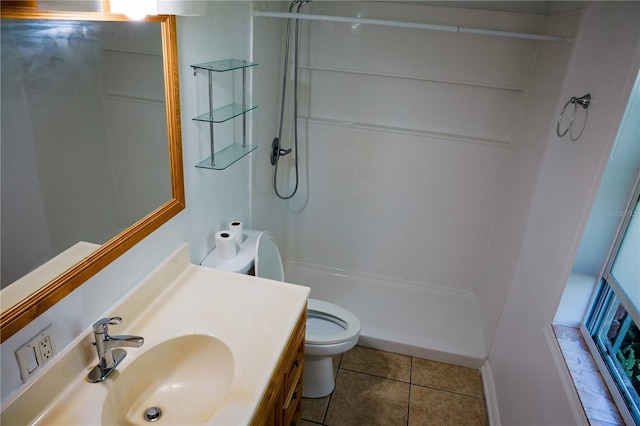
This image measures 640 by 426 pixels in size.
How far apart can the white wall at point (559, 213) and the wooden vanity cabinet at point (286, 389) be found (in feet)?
3.04

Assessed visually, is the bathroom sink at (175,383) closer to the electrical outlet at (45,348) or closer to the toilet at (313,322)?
the electrical outlet at (45,348)

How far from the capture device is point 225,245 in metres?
1.92

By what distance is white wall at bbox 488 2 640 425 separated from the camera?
1.45 metres

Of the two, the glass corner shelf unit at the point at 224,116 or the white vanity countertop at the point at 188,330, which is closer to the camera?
the white vanity countertop at the point at 188,330

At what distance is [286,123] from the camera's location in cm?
292

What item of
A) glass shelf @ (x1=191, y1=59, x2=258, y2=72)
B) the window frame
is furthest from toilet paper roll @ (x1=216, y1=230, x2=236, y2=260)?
the window frame

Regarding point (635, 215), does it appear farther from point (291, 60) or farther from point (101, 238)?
point (291, 60)

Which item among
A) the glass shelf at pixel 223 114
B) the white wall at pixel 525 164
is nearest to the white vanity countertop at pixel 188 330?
the glass shelf at pixel 223 114

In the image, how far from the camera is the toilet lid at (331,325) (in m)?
2.12

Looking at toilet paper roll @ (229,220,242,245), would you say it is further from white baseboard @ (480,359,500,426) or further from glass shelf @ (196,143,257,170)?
white baseboard @ (480,359,500,426)

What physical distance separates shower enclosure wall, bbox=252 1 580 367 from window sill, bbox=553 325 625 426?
82 cm

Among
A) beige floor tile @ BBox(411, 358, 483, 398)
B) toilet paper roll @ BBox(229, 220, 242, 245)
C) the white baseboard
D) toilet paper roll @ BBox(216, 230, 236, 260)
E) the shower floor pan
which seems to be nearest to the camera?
toilet paper roll @ BBox(216, 230, 236, 260)

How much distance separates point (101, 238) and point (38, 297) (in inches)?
10.3

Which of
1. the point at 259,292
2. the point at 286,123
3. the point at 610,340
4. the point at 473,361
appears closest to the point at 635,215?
the point at 610,340
